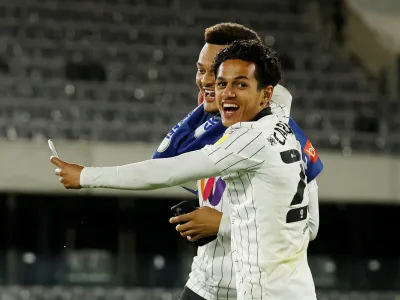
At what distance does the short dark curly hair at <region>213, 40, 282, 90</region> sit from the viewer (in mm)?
2953

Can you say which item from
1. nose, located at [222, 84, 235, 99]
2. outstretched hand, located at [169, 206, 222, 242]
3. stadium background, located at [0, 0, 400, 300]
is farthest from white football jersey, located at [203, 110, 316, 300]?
stadium background, located at [0, 0, 400, 300]

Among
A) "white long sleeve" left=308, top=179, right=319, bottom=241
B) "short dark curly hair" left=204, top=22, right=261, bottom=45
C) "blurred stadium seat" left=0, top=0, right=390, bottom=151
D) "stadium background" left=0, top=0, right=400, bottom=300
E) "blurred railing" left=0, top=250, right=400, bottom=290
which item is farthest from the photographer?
"blurred stadium seat" left=0, top=0, right=390, bottom=151

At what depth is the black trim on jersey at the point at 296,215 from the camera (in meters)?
2.87

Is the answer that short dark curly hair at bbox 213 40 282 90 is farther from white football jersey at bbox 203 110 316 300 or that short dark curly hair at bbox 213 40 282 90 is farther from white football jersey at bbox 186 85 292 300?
white football jersey at bbox 186 85 292 300

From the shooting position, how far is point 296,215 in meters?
2.89

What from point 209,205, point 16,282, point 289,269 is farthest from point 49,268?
point 289,269

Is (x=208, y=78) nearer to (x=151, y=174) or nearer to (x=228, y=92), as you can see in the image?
(x=228, y=92)

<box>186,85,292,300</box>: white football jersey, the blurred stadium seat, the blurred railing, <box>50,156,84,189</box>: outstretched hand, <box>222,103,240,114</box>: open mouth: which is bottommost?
the blurred railing

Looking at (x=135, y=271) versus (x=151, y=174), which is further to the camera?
(x=135, y=271)

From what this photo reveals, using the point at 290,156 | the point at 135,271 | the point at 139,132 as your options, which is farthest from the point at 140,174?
the point at 139,132

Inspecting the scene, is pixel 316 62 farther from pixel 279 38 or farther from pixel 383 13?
pixel 383 13

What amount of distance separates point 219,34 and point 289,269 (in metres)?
1.06

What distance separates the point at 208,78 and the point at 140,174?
2.45 ft

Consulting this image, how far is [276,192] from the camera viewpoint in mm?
2836
